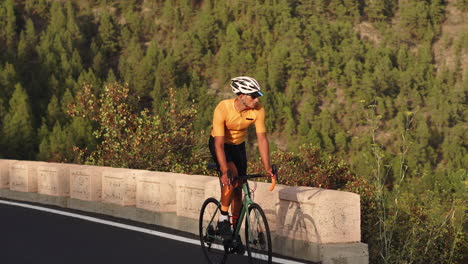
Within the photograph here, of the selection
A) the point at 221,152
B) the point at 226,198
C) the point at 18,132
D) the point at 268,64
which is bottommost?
the point at 18,132

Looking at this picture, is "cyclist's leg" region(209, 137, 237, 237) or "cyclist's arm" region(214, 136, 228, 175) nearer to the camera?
"cyclist's arm" region(214, 136, 228, 175)

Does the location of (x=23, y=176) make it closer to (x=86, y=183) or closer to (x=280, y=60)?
(x=86, y=183)

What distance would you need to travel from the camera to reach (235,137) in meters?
7.66

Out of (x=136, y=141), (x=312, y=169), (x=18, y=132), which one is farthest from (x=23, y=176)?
(x=18, y=132)

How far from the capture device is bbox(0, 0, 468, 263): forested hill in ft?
290

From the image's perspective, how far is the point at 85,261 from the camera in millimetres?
8633

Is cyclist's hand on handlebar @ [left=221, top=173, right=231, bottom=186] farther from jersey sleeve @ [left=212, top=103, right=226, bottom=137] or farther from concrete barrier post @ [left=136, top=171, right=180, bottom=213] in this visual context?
concrete barrier post @ [left=136, top=171, right=180, bottom=213]

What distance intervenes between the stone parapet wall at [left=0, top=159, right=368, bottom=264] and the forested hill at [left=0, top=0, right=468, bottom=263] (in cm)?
5756

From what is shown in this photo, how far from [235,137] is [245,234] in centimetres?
107

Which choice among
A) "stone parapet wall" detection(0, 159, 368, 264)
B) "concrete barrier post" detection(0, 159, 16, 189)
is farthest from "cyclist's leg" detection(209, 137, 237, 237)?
"concrete barrier post" detection(0, 159, 16, 189)

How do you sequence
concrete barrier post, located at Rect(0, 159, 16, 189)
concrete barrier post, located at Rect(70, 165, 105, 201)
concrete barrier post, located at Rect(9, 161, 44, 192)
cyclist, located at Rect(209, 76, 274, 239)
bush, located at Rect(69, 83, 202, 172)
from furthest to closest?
bush, located at Rect(69, 83, 202, 172), concrete barrier post, located at Rect(0, 159, 16, 189), concrete barrier post, located at Rect(9, 161, 44, 192), concrete barrier post, located at Rect(70, 165, 105, 201), cyclist, located at Rect(209, 76, 274, 239)

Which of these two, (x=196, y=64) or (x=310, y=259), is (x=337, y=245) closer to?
(x=310, y=259)

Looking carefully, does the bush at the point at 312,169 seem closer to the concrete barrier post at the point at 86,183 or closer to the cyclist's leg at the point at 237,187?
the concrete barrier post at the point at 86,183

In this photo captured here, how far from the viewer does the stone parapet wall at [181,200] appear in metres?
8.05
